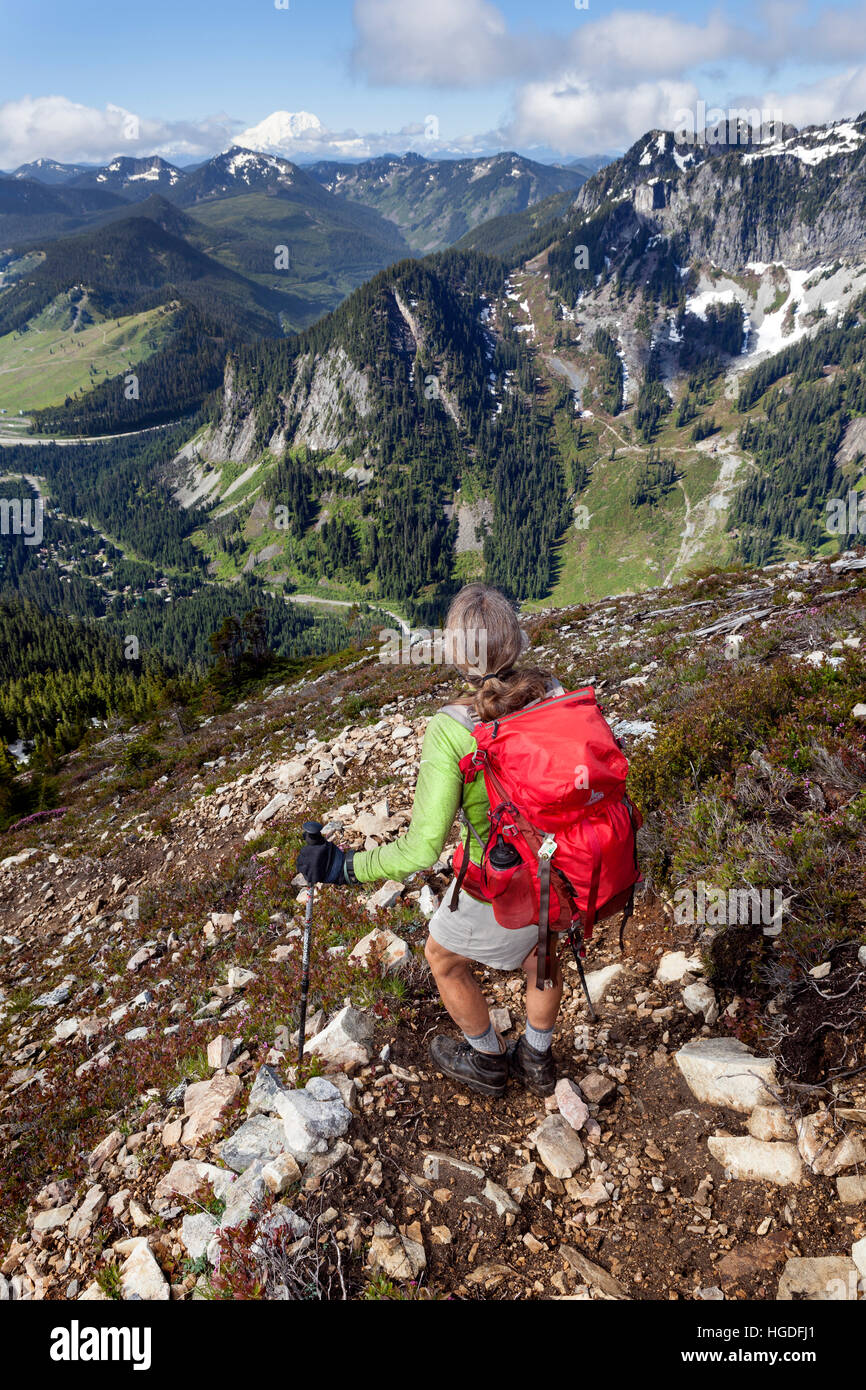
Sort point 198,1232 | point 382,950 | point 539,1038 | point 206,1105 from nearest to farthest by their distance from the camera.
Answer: point 198,1232 → point 539,1038 → point 206,1105 → point 382,950

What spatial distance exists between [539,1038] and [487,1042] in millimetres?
406

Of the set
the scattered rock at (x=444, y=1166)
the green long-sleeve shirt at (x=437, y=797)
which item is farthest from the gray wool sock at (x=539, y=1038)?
the green long-sleeve shirt at (x=437, y=797)

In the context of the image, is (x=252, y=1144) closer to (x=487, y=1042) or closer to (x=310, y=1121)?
(x=310, y=1121)

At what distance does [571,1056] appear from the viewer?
5.27 m

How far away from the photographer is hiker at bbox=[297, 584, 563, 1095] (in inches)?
155

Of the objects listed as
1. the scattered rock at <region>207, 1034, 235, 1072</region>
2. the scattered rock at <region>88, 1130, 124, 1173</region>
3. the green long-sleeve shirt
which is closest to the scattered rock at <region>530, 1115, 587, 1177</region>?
the green long-sleeve shirt

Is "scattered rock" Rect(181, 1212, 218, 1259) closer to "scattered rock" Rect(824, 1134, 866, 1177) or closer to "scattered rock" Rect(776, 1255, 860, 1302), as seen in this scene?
"scattered rock" Rect(776, 1255, 860, 1302)

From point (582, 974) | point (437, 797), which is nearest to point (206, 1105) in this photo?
point (582, 974)

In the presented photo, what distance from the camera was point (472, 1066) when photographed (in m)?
4.95

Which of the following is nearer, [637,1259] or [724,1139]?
[637,1259]

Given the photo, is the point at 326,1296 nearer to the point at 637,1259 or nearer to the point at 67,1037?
the point at 637,1259

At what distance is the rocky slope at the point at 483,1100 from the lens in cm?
372

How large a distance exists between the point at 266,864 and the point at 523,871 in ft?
24.9
